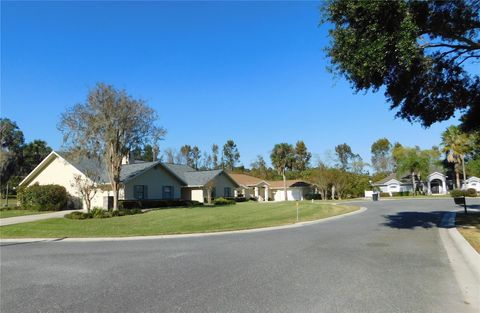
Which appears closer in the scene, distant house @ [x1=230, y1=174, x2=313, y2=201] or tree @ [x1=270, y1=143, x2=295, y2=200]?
distant house @ [x1=230, y1=174, x2=313, y2=201]

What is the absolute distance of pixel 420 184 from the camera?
239ft

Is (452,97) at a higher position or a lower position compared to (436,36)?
lower

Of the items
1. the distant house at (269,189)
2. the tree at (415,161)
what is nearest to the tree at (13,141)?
the distant house at (269,189)

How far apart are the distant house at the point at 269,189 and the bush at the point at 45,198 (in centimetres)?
3107

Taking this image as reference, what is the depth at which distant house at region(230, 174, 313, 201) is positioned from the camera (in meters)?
60.5

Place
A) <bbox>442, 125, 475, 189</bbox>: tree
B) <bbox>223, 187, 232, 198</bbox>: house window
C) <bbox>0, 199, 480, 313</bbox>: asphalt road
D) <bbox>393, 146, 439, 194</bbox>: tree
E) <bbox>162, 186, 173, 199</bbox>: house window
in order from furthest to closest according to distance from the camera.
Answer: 1. <bbox>393, 146, 439, 194</bbox>: tree
2. <bbox>442, 125, 475, 189</bbox>: tree
3. <bbox>223, 187, 232, 198</bbox>: house window
4. <bbox>162, 186, 173, 199</bbox>: house window
5. <bbox>0, 199, 480, 313</bbox>: asphalt road

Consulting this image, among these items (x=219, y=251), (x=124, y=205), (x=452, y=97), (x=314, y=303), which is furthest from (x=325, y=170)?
(x=314, y=303)

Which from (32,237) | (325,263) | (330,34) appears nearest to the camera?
(325,263)

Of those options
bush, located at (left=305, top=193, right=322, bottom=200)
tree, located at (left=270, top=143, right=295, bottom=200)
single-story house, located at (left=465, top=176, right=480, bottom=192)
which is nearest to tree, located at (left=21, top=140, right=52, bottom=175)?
tree, located at (left=270, top=143, right=295, bottom=200)

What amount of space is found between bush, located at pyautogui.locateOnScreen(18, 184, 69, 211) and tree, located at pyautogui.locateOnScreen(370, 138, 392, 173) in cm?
8997

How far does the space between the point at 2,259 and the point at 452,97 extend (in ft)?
→ 51.0

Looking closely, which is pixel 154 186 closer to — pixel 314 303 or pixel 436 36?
pixel 436 36

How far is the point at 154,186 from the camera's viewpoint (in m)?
37.5

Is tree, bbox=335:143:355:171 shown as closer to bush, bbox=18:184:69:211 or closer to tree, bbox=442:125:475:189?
tree, bbox=442:125:475:189
